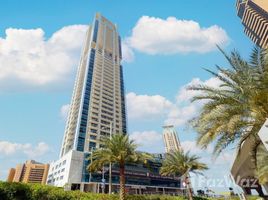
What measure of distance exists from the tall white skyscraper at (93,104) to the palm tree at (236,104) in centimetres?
5162

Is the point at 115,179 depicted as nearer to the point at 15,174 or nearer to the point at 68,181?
the point at 68,181

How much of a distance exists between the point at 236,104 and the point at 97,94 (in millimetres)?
88279

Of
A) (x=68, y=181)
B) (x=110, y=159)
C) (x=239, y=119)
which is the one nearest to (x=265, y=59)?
(x=239, y=119)

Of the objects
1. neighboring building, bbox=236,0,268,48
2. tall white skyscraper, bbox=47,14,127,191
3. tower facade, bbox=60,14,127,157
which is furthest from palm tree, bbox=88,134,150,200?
neighboring building, bbox=236,0,268,48

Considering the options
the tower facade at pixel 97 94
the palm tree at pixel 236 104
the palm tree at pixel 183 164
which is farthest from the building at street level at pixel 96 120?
the palm tree at pixel 236 104

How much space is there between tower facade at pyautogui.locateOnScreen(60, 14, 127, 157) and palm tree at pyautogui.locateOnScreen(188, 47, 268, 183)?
183ft

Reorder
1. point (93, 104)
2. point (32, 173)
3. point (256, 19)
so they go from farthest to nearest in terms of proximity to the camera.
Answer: point (32, 173) < point (93, 104) < point (256, 19)

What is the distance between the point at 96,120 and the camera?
8844 cm

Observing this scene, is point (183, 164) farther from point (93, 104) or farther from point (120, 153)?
point (93, 104)

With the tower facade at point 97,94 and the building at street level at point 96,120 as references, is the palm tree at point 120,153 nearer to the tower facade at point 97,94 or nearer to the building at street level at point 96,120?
the building at street level at point 96,120

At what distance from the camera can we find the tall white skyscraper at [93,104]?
67.6 meters

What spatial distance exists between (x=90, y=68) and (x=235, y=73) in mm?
96523

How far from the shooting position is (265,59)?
11.5 m

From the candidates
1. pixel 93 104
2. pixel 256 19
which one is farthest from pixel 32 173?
pixel 256 19
